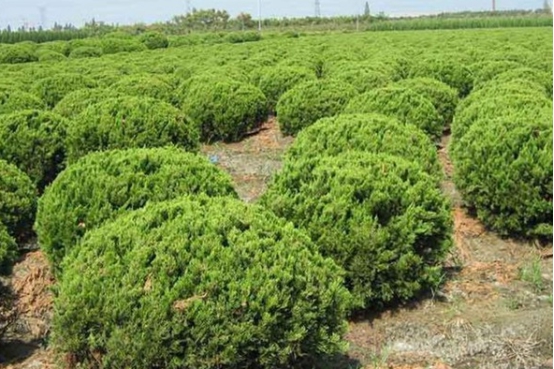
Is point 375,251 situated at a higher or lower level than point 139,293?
lower

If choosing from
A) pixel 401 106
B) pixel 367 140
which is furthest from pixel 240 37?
pixel 367 140

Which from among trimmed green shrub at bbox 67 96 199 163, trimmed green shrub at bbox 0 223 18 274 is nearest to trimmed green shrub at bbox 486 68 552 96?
trimmed green shrub at bbox 67 96 199 163

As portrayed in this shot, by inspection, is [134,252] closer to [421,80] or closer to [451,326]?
[451,326]

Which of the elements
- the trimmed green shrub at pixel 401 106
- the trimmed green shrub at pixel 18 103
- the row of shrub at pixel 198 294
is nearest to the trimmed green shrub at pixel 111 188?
the row of shrub at pixel 198 294

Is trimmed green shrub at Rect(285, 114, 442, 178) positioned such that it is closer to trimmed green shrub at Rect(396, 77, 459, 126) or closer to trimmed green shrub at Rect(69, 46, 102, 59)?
trimmed green shrub at Rect(396, 77, 459, 126)

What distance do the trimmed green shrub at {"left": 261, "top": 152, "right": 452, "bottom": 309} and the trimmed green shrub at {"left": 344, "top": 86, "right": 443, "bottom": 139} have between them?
12.4 feet

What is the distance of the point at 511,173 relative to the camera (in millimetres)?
6320

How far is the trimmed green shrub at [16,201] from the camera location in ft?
21.0

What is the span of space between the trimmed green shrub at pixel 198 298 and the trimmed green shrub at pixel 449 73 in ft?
34.8

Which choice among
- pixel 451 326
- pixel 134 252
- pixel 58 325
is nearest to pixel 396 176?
pixel 451 326

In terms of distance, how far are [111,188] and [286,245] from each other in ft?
6.16

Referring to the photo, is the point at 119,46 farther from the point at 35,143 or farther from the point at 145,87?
the point at 35,143

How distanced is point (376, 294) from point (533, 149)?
7.58 feet

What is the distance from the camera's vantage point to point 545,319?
16.3ft
